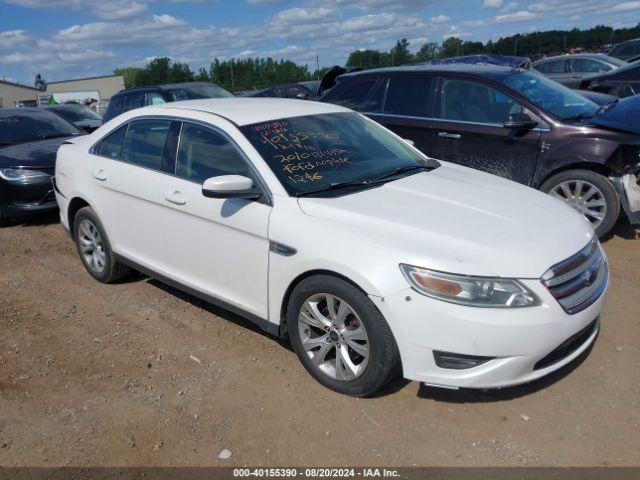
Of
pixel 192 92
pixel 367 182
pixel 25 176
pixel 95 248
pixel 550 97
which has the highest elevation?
pixel 550 97

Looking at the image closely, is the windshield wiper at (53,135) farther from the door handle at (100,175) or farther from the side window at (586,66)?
the side window at (586,66)

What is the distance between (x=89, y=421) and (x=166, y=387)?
0.49 m

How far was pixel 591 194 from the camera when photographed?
5.40 m

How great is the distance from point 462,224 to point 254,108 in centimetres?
194

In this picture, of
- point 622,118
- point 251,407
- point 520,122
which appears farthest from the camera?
point 520,122

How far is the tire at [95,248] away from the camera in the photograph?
190 inches

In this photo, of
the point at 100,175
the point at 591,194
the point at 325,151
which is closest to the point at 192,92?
the point at 100,175

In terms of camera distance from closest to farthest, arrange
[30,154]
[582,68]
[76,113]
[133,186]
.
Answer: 1. [133,186]
2. [30,154]
3. [76,113]
4. [582,68]

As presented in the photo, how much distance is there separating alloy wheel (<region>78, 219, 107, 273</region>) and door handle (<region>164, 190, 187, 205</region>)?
4.10ft

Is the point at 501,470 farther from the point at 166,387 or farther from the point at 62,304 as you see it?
the point at 62,304

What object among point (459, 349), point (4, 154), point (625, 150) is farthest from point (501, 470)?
point (4, 154)

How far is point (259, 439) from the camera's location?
2941 millimetres

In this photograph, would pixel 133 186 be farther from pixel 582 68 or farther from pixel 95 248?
pixel 582 68

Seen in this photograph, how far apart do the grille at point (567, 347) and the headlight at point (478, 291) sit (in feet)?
1.17
